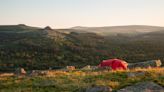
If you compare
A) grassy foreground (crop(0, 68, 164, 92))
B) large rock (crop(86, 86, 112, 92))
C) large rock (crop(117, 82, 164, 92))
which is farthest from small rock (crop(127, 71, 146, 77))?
large rock (crop(86, 86, 112, 92))

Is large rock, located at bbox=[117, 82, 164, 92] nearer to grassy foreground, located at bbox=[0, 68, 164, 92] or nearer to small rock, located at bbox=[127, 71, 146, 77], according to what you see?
grassy foreground, located at bbox=[0, 68, 164, 92]

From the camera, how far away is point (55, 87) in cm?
1962

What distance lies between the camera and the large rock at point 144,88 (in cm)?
1695

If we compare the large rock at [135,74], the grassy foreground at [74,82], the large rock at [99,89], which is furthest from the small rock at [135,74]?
the large rock at [99,89]

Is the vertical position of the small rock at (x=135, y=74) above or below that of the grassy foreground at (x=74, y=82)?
above

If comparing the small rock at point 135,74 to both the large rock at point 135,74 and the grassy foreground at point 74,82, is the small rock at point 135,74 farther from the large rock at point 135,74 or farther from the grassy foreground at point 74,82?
the grassy foreground at point 74,82

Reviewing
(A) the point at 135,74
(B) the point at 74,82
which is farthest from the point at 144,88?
(B) the point at 74,82

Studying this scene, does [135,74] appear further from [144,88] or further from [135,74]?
[144,88]

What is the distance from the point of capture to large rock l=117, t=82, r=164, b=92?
55.6 ft

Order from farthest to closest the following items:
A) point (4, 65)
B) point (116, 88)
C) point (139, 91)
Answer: point (4, 65) < point (116, 88) < point (139, 91)

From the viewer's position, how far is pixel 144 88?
17203 millimetres

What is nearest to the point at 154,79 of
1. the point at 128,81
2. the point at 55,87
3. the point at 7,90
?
the point at 128,81

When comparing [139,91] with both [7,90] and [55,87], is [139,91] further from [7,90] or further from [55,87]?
[7,90]

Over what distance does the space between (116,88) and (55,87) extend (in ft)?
11.4
